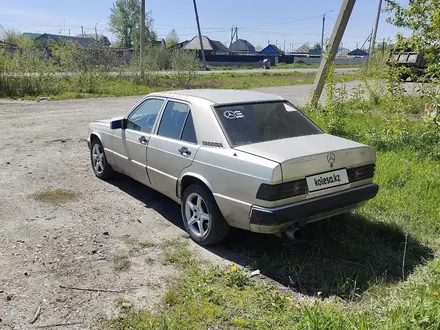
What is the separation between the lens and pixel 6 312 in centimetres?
310

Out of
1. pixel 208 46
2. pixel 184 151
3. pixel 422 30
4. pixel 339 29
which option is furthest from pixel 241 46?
pixel 184 151

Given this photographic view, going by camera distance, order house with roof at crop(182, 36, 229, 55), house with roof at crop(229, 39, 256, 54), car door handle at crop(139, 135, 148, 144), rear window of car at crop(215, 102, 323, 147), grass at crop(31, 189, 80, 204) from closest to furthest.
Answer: rear window of car at crop(215, 102, 323, 147) → car door handle at crop(139, 135, 148, 144) → grass at crop(31, 189, 80, 204) → house with roof at crop(182, 36, 229, 55) → house with roof at crop(229, 39, 256, 54)

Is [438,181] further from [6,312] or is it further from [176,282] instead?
[6,312]

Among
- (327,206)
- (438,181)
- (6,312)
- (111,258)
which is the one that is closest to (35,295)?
(6,312)

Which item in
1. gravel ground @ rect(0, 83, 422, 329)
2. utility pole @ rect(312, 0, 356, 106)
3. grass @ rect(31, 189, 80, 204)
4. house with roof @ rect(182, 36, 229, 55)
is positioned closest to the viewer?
gravel ground @ rect(0, 83, 422, 329)

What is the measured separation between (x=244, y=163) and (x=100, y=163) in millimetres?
3561

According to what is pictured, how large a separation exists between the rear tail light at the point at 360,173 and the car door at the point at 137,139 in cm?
248

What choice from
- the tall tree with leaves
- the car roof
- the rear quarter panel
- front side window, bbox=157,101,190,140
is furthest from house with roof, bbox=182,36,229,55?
the rear quarter panel

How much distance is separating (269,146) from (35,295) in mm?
2479

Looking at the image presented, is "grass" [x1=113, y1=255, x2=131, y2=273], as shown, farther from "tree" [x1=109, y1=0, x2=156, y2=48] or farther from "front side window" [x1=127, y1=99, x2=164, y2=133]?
"tree" [x1=109, y1=0, x2=156, y2=48]

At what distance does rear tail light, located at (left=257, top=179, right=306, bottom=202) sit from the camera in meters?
3.47

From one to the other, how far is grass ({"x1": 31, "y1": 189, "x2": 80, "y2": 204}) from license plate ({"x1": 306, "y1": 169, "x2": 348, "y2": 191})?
3516 mm

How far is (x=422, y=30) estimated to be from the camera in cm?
712

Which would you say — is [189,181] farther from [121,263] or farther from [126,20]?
[126,20]
